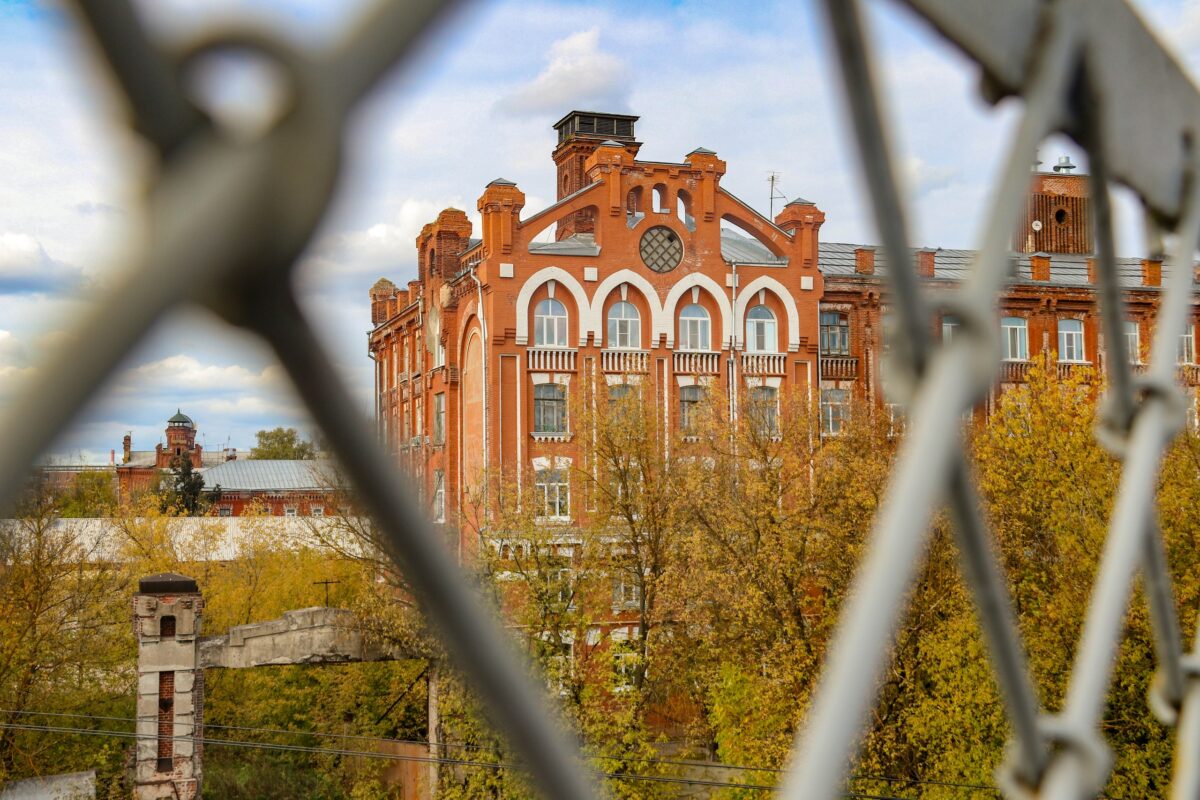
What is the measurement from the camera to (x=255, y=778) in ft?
78.8

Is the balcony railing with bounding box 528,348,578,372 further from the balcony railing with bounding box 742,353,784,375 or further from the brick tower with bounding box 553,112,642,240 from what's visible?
the brick tower with bounding box 553,112,642,240

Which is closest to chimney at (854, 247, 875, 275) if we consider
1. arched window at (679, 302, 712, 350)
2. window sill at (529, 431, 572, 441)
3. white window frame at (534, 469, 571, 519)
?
arched window at (679, 302, 712, 350)

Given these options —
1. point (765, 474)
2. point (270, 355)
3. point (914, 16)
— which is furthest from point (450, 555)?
point (765, 474)

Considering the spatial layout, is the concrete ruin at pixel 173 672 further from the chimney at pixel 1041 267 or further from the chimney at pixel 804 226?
the chimney at pixel 1041 267

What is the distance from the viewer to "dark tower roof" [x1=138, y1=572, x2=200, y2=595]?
1727cm

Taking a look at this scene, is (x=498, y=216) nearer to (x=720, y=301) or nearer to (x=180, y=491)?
(x=720, y=301)

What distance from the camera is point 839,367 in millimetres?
28359

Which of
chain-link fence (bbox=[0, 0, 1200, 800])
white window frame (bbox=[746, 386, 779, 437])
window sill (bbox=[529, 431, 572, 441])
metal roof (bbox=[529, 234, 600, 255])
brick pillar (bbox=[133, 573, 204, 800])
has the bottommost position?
brick pillar (bbox=[133, 573, 204, 800])

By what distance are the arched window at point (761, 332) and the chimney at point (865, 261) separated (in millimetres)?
3835

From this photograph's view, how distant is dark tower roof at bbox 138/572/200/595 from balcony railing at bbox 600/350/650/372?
10.9 metres

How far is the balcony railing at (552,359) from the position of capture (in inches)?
1010

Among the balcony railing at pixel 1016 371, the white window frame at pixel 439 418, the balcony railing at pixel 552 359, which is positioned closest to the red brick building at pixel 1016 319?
the balcony railing at pixel 1016 371

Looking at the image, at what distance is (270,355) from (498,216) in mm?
25542

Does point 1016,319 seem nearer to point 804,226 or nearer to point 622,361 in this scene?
point 804,226
